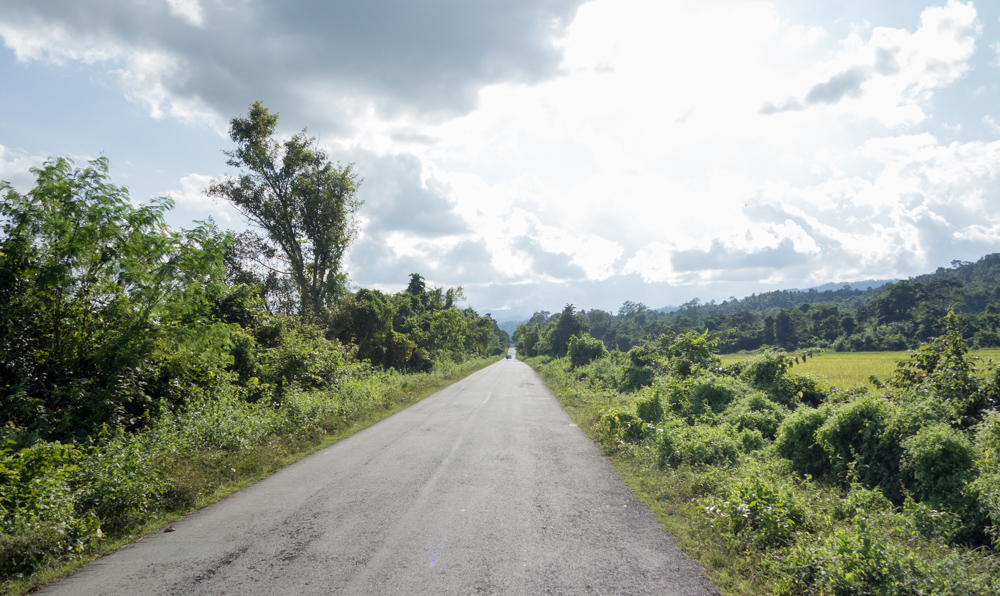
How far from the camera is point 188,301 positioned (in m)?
8.72

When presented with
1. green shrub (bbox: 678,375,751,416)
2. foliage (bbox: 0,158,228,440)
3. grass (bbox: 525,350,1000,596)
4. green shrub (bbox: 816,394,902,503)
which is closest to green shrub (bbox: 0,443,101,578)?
foliage (bbox: 0,158,228,440)

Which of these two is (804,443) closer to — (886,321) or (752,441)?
(752,441)

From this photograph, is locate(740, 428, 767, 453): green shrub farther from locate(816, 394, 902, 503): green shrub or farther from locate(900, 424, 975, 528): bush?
locate(900, 424, 975, 528): bush

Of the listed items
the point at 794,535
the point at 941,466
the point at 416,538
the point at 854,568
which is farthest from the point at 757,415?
the point at 416,538

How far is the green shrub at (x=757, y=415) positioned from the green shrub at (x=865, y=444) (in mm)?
1890

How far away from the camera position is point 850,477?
7.11 m

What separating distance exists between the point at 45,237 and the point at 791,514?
1145cm

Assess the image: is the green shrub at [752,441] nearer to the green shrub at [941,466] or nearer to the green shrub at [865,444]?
the green shrub at [865,444]

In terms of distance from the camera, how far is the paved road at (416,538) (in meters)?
4.22

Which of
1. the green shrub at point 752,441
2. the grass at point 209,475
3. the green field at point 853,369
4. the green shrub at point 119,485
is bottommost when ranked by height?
the green field at point 853,369

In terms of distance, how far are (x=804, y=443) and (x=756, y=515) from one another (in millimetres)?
3786

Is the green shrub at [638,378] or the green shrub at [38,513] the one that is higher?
the green shrub at [38,513]

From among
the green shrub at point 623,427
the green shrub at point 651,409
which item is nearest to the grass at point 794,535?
the green shrub at point 623,427

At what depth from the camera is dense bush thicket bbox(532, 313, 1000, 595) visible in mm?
4020
